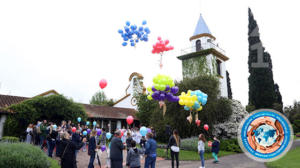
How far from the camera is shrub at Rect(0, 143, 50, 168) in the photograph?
7.19 m

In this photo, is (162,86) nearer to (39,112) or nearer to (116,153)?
(116,153)

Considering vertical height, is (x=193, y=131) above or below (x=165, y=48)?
below

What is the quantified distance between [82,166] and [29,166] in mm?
3318

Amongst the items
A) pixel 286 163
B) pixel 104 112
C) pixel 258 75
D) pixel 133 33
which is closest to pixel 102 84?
pixel 133 33

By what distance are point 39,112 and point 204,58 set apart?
1791 cm

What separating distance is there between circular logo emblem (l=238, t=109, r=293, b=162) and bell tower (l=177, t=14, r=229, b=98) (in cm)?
1893

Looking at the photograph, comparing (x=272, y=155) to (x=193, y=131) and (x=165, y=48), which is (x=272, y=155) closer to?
(x=165, y=48)

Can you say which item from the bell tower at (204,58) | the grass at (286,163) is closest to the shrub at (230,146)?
the grass at (286,163)

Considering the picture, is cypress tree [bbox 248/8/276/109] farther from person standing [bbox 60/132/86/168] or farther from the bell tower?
person standing [bbox 60/132/86/168]

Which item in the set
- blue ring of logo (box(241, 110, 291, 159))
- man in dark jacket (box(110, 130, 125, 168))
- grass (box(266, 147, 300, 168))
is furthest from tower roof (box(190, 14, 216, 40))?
man in dark jacket (box(110, 130, 125, 168))

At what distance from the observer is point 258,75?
96.2 feet

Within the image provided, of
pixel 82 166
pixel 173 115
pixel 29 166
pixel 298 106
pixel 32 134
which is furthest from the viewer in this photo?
pixel 298 106

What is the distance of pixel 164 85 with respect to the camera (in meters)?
9.53

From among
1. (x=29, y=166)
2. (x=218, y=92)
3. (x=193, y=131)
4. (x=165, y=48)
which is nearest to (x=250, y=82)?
(x=218, y=92)
